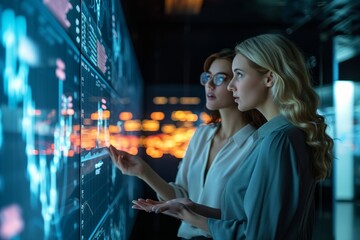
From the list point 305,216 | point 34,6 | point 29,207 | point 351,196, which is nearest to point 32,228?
point 29,207

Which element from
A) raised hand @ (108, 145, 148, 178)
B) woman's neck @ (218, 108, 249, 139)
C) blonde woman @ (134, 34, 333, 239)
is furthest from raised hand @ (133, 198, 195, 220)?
woman's neck @ (218, 108, 249, 139)

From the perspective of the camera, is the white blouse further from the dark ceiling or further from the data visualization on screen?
the dark ceiling

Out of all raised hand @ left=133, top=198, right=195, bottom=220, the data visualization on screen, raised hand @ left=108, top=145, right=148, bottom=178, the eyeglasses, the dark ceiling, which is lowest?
raised hand @ left=133, top=198, right=195, bottom=220

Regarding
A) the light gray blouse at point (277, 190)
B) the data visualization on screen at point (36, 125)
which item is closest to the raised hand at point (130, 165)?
the light gray blouse at point (277, 190)

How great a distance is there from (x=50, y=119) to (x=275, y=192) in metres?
0.72

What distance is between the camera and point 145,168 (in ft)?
6.42

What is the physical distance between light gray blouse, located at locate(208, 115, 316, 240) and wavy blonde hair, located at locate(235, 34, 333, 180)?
0.04 meters

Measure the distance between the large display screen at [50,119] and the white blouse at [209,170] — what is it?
2.00ft

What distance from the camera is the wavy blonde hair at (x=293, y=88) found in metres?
1.41

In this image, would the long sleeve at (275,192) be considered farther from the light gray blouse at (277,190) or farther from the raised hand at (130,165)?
the raised hand at (130,165)

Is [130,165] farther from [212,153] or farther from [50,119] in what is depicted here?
[50,119]

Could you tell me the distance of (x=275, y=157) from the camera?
4.31 ft

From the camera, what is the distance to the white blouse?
78.8 inches

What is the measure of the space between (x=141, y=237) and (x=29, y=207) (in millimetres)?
5055
